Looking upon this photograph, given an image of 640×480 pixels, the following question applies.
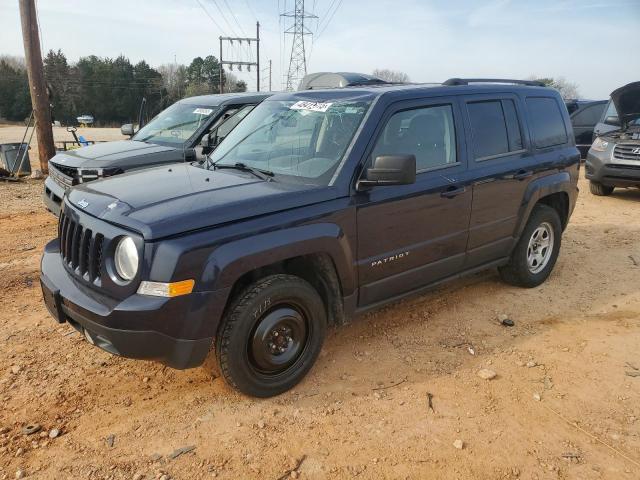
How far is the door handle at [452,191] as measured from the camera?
3832 mm

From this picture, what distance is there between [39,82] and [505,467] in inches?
487

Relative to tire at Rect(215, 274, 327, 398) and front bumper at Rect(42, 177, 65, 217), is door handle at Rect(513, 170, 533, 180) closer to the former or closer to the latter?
tire at Rect(215, 274, 327, 398)

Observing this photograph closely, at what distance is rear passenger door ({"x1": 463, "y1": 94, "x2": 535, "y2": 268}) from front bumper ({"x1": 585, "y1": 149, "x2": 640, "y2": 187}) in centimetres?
565

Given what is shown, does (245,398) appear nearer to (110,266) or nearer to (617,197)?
(110,266)

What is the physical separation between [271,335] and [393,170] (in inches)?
50.2

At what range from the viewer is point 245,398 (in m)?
3.19

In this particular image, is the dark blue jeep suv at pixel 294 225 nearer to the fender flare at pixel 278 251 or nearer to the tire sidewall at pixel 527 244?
the fender flare at pixel 278 251

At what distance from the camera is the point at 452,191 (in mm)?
3883

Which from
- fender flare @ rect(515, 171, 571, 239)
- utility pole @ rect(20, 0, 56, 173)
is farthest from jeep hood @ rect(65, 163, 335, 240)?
utility pole @ rect(20, 0, 56, 173)

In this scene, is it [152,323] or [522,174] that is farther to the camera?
[522,174]

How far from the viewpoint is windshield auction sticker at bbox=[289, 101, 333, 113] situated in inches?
146

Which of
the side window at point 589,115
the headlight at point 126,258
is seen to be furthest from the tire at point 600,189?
the headlight at point 126,258

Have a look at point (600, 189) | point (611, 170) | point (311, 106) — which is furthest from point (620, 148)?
point (311, 106)

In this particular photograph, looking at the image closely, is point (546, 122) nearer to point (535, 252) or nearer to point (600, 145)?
point (535, 252)
